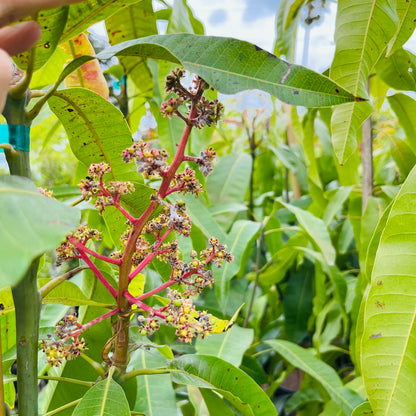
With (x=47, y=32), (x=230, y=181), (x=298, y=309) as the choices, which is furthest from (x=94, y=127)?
(x=298, y=309)

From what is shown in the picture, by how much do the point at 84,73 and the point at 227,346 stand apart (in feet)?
1.55

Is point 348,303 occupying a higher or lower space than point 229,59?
lower

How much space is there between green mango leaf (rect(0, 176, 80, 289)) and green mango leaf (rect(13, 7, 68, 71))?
160 mm

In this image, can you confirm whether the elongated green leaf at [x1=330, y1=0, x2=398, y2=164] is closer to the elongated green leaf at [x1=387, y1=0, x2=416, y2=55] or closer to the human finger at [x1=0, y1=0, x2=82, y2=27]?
the elongated green leaf at [x1=387, y1=0, x2=416, y2=55]

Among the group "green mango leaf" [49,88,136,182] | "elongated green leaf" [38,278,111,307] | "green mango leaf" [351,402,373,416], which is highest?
"green mango leaf" [49,88,136,182]

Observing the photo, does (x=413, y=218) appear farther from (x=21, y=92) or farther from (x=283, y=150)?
(x=283, y=150)

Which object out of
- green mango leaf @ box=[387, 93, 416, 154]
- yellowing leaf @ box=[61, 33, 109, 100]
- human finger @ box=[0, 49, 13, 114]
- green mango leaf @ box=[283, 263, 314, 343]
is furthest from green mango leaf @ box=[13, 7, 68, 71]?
green mango leaf @ box=[283, 263, 314, 343]

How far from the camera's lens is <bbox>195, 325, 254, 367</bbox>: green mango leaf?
67 cm

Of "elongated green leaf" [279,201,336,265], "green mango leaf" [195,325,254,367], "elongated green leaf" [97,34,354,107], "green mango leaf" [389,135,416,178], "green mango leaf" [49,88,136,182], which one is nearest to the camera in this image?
"elongated green leaf" [97,34,354,107]

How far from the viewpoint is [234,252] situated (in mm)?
830

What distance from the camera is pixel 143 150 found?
0.35 m

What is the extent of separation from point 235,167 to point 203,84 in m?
0.82

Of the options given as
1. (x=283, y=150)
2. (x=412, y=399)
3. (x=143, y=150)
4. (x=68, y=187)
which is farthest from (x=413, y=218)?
(x=283, y=150)

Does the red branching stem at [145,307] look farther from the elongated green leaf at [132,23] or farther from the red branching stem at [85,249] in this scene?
the elongated green leaf at [132,23]
